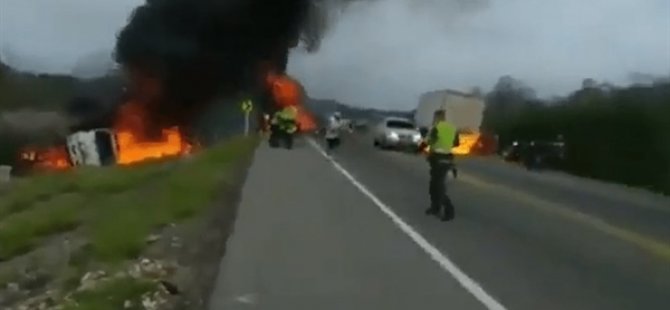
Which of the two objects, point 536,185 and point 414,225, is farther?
point 536,185

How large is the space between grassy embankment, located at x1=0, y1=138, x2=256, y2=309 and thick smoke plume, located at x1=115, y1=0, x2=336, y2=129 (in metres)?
1.94

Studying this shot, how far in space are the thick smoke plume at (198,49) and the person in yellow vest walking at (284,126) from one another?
39.2 ft

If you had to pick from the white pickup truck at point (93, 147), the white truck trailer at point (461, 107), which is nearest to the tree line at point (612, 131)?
the white truck trailer at point (461, 107)

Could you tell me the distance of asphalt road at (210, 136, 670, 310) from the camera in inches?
514

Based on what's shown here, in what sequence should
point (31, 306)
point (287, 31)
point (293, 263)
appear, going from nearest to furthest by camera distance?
point (31, 306), point (293, 263), point (287, 31)

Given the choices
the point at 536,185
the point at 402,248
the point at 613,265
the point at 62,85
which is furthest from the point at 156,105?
the point at 613,265

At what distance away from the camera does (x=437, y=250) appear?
17.4 meters

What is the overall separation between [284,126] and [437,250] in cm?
3218

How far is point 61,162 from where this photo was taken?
37719 millimetres

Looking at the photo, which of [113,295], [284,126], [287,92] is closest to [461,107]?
[284,126]

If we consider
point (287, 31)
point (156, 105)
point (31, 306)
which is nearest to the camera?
point (31, 306)

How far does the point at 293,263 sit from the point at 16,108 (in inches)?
551

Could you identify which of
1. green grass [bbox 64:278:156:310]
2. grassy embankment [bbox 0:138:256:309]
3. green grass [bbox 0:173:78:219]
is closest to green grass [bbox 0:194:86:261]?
grassy embankment [bbox 0:138:256:309]

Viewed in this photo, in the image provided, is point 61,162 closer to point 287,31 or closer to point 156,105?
point 156,105
